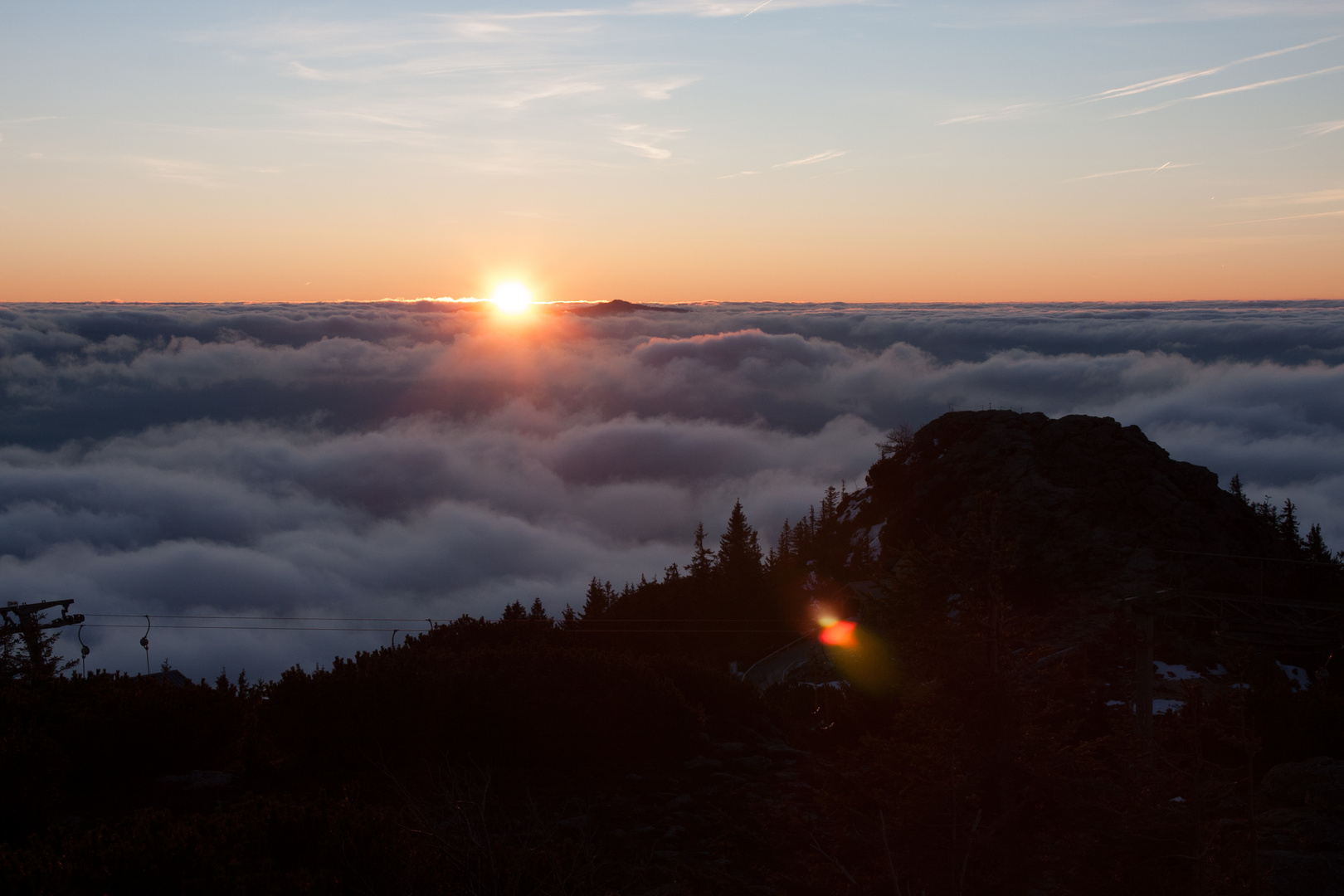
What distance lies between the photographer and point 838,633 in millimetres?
43438

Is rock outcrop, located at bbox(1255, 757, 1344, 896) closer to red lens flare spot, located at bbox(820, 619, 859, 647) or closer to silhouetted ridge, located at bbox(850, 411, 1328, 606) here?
red lens flare spot, located at bbox(820, 619, 859, 647)

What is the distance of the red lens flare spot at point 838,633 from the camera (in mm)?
39188

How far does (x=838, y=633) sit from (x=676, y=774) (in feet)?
92.0

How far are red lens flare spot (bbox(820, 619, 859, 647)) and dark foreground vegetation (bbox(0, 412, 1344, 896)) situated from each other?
7.73 m

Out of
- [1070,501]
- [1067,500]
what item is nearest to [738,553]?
[1067,500]

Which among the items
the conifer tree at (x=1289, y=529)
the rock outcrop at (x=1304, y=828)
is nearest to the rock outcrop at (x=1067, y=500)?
the conifer tree at (x=1289, y=529)

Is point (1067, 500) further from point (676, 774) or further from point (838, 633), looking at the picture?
point (676, 774)

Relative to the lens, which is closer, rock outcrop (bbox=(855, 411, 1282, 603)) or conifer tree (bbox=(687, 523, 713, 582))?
rock outcrop (bbox=(855, 411, 1282, 603))

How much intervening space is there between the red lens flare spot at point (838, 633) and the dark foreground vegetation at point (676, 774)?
7.73 metres

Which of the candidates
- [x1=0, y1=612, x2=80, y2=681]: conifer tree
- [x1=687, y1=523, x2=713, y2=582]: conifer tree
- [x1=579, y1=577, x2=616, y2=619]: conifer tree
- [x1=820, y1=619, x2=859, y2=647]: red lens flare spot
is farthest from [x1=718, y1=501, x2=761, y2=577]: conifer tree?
[x1=0, y1=612, x2=80, y2=681]: conifer tree

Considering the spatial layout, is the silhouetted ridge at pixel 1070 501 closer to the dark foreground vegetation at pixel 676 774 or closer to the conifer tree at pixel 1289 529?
the conifer tree at pixel 1289 529

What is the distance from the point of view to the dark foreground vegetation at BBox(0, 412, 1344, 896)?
975 cm

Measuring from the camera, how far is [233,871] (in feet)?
31.4

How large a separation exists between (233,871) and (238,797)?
5.67 meters
